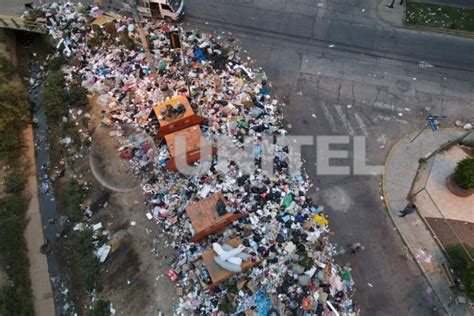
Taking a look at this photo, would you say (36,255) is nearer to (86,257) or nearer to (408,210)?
(86,257)

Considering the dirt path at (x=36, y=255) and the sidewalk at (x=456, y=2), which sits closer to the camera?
the dirt path at (x=36, y=255)

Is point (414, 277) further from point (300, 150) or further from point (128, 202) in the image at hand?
point (128, 202)

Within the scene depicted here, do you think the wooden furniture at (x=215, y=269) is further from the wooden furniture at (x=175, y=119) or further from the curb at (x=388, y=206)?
the curb at (x=388, y=206)

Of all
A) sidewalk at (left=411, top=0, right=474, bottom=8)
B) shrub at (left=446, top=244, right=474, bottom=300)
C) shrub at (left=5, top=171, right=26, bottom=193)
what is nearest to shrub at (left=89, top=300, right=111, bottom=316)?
shrub at (left=5, top=171, right=26, bottom=193)

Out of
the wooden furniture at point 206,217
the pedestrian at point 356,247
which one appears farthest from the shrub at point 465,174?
the wooden furniture at point 206,217

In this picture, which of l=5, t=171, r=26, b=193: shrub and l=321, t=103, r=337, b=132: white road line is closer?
l=5, t=171, r=26, b=193: shrub

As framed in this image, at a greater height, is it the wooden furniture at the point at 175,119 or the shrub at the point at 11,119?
the wooden furniture at the point at 175,119

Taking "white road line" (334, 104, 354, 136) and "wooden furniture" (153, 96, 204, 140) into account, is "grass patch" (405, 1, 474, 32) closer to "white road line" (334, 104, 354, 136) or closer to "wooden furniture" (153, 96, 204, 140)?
"white road line" (334, 104, 354, 136)
